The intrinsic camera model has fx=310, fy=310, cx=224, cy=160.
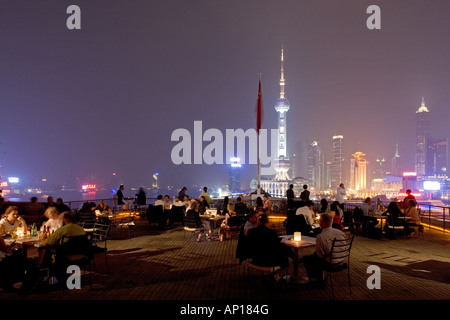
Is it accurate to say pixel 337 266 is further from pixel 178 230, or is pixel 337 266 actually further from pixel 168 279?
pixel 178 230

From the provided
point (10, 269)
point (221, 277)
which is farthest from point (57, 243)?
point (221, 277)

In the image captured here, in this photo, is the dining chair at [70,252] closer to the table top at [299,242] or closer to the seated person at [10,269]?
the seated person at [10,269]

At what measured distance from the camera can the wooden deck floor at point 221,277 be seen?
5402 millimetres

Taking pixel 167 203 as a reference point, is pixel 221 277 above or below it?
below

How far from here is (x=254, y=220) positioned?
7043 mm

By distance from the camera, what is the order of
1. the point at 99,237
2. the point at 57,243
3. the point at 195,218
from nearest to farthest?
1. the point at 57,243
2. the point at 99,237
3. the point at 195,218

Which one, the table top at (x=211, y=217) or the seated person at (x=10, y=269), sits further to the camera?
the table top at (x=211, y=217)

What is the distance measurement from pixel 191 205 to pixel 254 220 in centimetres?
344

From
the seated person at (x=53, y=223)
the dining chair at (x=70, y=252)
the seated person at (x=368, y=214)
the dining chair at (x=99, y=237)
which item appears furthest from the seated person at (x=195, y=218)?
the seated person at (x=368, y=214)

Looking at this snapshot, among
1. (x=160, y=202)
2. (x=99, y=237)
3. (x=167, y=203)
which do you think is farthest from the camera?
(x=167, y=203)

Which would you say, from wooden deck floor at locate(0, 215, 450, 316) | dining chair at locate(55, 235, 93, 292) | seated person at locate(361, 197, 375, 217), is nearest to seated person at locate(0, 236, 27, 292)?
wooden deck floor at locate(0, 215, 450, 316)

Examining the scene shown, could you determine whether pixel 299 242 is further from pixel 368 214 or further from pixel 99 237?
pixel 368 214

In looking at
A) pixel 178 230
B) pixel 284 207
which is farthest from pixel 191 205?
pixel 284 207

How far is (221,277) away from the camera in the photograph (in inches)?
256
